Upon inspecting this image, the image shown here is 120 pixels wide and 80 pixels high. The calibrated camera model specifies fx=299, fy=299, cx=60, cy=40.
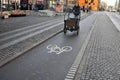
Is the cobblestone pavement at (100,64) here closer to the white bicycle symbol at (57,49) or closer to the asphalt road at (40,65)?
the asphalt road at (40,65)

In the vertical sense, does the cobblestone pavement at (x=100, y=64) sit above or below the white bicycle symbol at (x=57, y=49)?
below

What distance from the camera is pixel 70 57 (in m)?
10.5

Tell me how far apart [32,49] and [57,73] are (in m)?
4.04

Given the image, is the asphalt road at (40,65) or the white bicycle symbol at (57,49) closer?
the asphalt road at (40,65)

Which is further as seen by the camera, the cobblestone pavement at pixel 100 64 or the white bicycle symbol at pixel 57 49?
the white bicycle symbol at pixel 57 49

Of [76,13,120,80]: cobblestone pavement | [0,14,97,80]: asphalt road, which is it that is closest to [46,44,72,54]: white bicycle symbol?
[0,14,97,80]: asphalt road

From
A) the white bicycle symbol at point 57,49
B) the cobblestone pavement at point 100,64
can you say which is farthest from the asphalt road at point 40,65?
the cobblestone pavement at point 100,64

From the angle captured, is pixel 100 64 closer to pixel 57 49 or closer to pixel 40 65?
pixel 40 65

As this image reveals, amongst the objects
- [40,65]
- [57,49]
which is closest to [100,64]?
[40,65]

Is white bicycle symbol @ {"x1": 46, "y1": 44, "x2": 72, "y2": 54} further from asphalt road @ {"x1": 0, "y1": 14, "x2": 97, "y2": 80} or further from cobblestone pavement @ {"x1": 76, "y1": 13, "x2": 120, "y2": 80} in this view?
cobblestone pavement @ {"x1": 76, "y1": 13, "x2": 120, "y2": 80}

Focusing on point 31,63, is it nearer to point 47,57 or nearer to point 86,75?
point 47,57

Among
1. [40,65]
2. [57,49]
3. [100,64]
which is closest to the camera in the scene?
[40,65]

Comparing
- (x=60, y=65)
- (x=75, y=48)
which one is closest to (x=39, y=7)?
(x=75, y=48)

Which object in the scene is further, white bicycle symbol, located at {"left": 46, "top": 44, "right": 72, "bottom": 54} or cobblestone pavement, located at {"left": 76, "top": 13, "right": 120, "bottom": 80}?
white bicycle symbol, located at {"left": 46, "top": 44, "right": 72, "bottom": 54}
